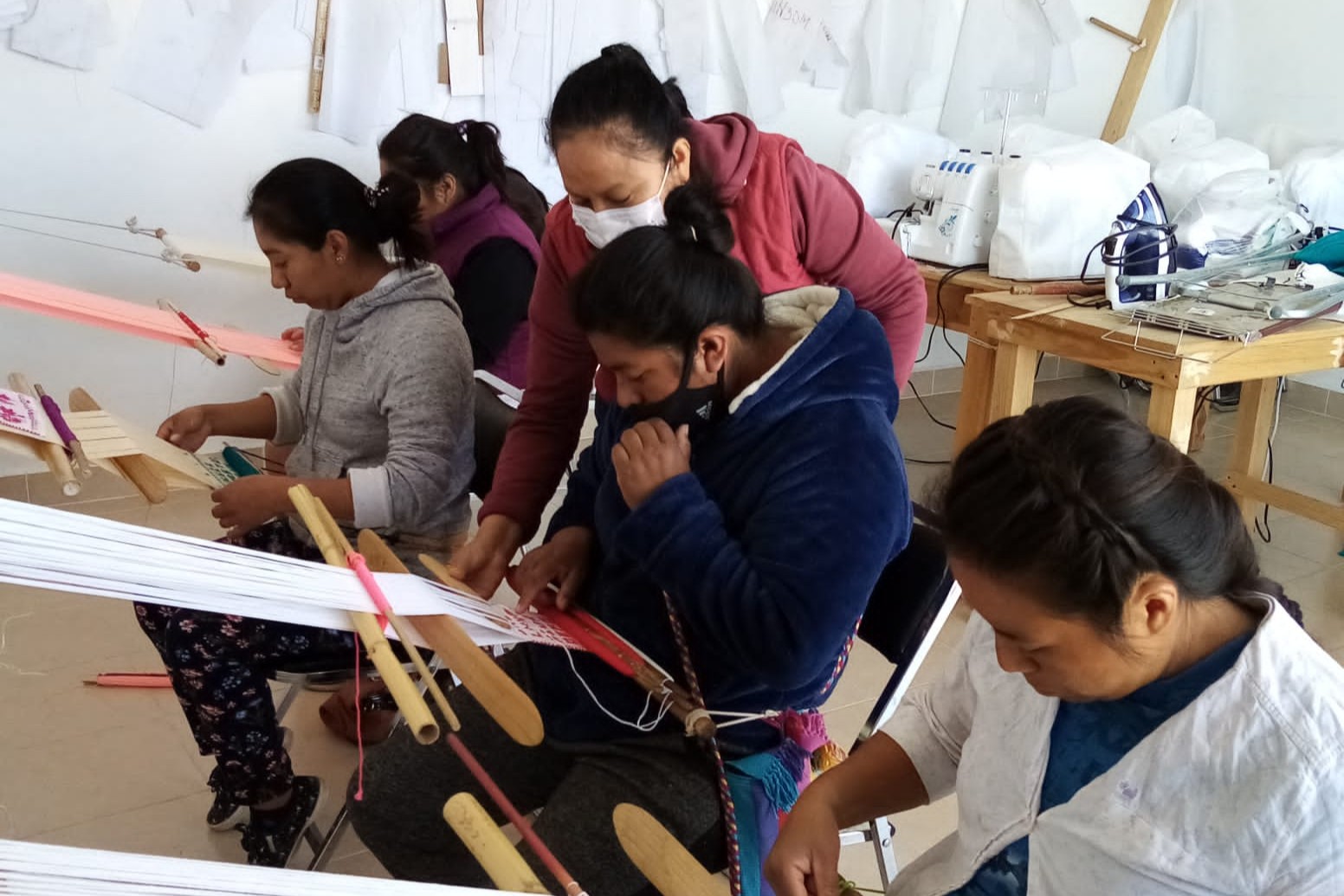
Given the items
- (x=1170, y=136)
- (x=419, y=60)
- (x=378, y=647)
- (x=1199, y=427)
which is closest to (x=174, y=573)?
(x=378, y=647)

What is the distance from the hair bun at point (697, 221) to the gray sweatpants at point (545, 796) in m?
0.53

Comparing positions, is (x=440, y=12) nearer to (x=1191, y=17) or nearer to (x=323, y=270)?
(x=323, y=270)

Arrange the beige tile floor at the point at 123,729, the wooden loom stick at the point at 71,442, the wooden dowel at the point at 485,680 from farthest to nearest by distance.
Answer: the beige tile floor at the point at 123,729 < the wooden loom stick at the point at 71,442 < the wooden dowel at the point at 485,680

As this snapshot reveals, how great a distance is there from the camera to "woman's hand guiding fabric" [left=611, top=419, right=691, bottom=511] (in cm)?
113

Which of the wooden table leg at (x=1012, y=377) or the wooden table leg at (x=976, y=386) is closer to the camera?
the wooden table leg at (x=1012, y=377)

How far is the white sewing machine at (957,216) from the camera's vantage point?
289cm

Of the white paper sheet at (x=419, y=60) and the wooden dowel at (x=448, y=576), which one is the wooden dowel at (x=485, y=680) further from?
the white paper sheet at (x=419, y=60)

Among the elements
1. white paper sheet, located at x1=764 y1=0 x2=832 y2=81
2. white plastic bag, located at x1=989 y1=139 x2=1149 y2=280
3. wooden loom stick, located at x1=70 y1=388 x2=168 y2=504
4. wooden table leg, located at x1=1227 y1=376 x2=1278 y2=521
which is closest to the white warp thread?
wooden loom stick, located at x1=70 y1=388 x2=168 y2=504

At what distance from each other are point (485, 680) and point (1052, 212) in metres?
2.23

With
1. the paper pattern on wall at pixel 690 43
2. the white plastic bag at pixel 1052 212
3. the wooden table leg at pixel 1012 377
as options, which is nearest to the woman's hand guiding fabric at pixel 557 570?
the wooden table leg at pixel 1012 377

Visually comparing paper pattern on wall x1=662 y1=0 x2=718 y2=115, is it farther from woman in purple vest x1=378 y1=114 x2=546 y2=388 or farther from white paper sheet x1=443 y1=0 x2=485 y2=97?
woman in purple vest x1=378 y1=114 x2=546 y2=388

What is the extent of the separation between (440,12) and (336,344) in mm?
1848

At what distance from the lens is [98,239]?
294cm

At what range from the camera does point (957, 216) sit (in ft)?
9.49
